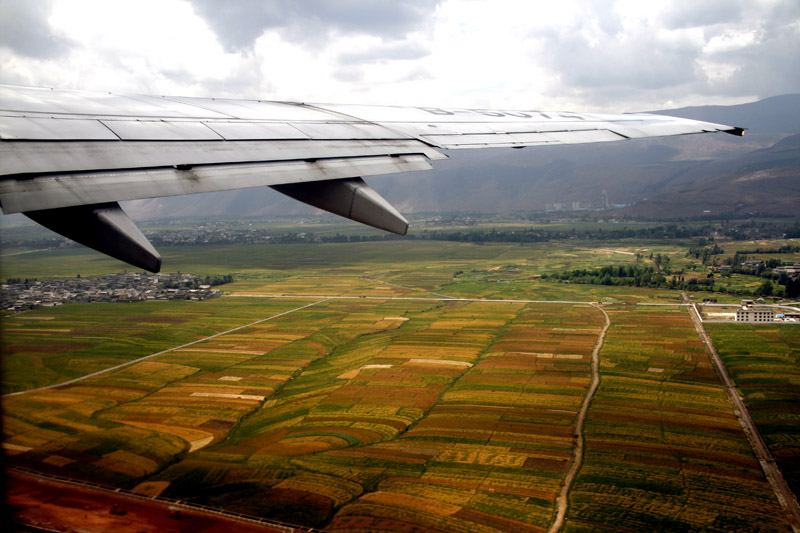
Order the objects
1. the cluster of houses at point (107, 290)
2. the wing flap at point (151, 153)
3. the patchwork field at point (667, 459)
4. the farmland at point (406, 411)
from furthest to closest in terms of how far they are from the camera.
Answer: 1. the cluster of houses at point (107, 290)
2. the farmland at point (406, 411)
3. the patchwork field at point (667, 459)
4. the wing flap at point (151, 153)

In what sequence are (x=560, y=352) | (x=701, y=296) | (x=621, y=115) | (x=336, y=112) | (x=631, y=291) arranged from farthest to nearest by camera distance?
(x=631, y=291) < (x=701, y=296) < (x=560, y=352) < (x=621, y=115) < (x=336, y=112)

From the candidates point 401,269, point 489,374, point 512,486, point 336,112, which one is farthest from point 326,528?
point 401,269

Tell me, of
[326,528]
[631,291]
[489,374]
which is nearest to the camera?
[326,528]

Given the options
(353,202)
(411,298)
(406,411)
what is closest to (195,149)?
(353,202)

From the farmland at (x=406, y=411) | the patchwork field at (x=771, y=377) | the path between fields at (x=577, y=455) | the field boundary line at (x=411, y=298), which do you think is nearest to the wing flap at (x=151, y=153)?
the farmland at (x=406, y=411)

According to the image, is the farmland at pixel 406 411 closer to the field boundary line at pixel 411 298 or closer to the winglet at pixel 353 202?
the field boundary line at pixel 411 298

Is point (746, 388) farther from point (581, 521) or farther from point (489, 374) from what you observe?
point (581, 521)

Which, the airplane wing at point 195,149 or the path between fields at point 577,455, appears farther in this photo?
the path between fields at point 577,455

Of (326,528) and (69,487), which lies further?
(69,487)
